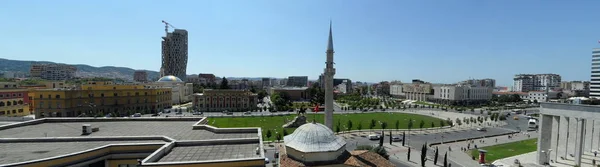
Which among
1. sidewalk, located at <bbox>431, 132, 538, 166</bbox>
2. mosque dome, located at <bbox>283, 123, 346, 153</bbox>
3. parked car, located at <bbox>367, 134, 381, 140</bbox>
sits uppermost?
mosque dome, located at <bbox>283, 123, 346, 153</bbox>

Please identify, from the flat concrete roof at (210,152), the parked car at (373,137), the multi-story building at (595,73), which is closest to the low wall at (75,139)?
the flat concrete roof at (210,152)

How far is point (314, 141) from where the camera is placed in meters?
19.7

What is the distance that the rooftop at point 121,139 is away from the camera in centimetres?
1508

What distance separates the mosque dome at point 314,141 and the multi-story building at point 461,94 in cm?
10792

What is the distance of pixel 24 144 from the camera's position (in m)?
17.2

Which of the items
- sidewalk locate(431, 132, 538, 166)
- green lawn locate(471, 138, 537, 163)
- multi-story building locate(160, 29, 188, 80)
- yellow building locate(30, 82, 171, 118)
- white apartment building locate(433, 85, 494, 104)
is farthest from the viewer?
multi-story building locate(160, 29, 188, 80)

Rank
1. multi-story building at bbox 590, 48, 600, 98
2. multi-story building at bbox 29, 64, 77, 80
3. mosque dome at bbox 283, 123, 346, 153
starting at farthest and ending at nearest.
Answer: multi-story building at bbox 29, 64, 77, 80
multi-story building at bbox 590, 48, 600, 98
mosque dome at bbox 283, 123, 346, 153

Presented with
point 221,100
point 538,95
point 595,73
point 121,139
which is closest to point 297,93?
point 221,100

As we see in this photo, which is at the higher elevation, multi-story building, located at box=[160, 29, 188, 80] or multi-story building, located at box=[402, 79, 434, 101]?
multi-story building, located at box=[160, 29, 188, 80]

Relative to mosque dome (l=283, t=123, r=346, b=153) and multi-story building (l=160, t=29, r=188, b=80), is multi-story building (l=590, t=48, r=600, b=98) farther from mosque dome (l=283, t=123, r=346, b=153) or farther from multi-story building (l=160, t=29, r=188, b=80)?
multi-story building (l=160, t=29, r=188, b=80)

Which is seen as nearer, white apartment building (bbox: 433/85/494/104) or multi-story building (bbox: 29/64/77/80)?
white apartment building (bbox: 433/85/494/104)

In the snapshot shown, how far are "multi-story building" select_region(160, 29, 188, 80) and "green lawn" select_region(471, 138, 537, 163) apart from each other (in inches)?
5624

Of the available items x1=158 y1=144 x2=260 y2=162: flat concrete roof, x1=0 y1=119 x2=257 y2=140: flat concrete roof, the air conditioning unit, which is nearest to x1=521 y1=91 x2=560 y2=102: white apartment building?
x1=0 y1=119 x2=257 y2=140: flat concrete roof

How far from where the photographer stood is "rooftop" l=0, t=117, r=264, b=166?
49.5ft
